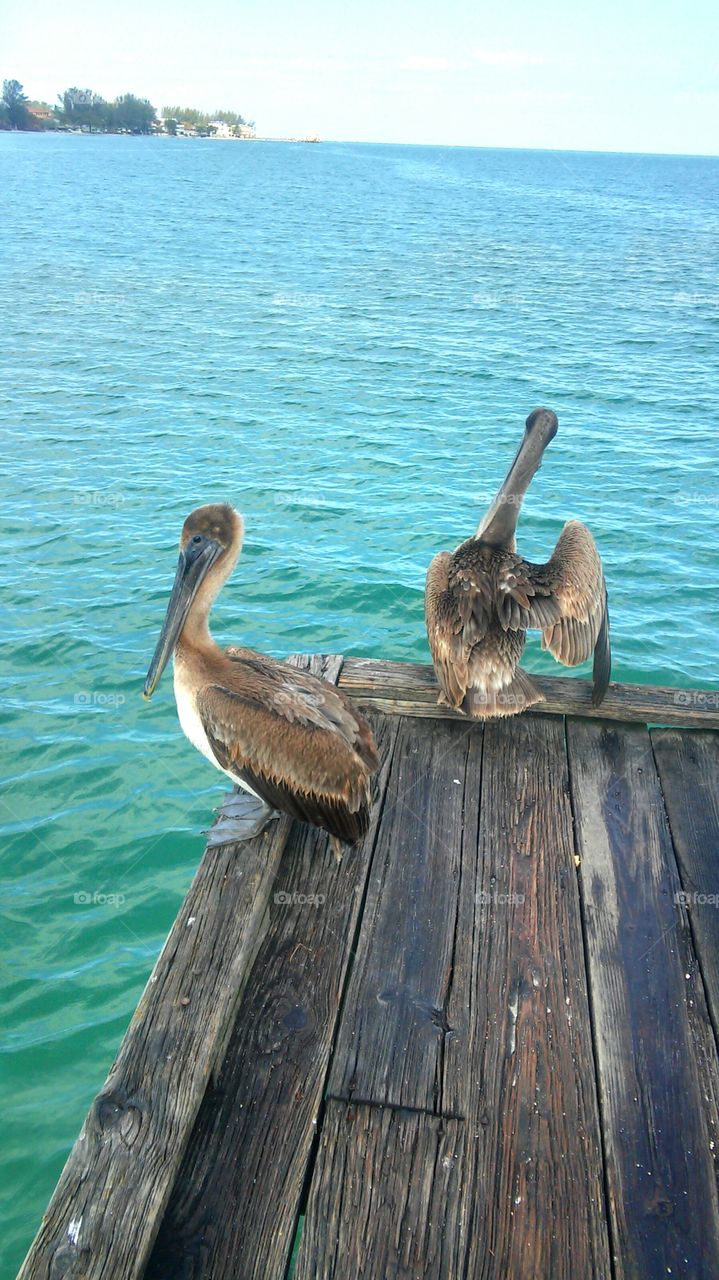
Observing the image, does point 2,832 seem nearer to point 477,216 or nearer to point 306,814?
point 306,814

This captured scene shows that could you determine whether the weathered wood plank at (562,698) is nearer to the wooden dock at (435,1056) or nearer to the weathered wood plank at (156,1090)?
the wooden dock at (435,1056)

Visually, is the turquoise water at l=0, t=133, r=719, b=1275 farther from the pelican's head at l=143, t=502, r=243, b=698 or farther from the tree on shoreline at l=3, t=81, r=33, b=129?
the tree on shoreline at l=3, t=81, r=33, b=129

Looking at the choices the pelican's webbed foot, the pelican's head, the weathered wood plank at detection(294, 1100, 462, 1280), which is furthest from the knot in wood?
the pelican's head

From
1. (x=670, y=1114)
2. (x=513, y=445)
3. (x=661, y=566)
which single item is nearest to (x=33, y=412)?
(x=513, y=445)

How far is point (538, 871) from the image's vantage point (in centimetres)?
327

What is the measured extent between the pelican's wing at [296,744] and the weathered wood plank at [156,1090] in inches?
10.7

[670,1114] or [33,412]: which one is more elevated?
[670,1114]

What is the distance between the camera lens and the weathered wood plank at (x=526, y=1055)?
225 cm

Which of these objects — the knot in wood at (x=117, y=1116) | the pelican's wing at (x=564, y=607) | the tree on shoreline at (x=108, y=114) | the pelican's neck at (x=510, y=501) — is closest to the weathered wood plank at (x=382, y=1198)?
the knot in wood at (x=117, y=1116)

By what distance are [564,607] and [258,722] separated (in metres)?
1.74

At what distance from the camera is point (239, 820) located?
11.4 feet

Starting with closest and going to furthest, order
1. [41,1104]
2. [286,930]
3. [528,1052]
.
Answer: [528,1052] → [286,930] → [41,1104]

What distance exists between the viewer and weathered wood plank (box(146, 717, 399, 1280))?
86.7 inches

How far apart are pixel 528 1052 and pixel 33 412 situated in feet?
41.3
